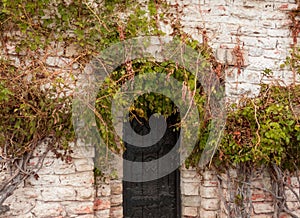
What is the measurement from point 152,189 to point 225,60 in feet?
5.15

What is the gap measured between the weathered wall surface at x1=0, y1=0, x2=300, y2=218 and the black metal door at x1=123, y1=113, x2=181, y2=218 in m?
0.13

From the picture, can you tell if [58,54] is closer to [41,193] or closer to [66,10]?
[66,10]

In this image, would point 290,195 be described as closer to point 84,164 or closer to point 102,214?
point 102,214

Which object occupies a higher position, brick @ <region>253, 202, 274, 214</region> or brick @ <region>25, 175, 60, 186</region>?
brick @ <region>25, 175, 60, 186</region>

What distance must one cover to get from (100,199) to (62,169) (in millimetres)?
514

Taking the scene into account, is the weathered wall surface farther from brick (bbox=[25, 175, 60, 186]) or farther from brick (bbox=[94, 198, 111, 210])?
brick (bbox=[25, 175, 60, 186])

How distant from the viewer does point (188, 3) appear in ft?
13.8

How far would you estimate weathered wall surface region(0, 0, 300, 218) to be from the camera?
3.83m

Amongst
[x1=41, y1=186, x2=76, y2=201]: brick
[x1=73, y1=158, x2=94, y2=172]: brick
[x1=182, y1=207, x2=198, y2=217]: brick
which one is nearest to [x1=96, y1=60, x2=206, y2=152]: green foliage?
[x1=73, y1=158, x2=94, y2=172]: brick

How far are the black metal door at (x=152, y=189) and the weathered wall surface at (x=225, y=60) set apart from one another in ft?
0.42

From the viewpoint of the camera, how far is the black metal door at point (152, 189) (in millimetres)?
4246

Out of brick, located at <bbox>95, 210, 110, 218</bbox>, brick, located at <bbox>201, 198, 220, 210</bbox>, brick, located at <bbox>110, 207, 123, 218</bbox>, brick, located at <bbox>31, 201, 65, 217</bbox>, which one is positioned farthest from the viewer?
brick, located at <bbox>201, 198, 220, 210</bbox>

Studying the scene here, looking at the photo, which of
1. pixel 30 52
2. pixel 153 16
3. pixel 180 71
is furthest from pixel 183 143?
pixel 30 52

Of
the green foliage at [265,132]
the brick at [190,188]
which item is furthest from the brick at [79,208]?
the green foliage at [265,132]
